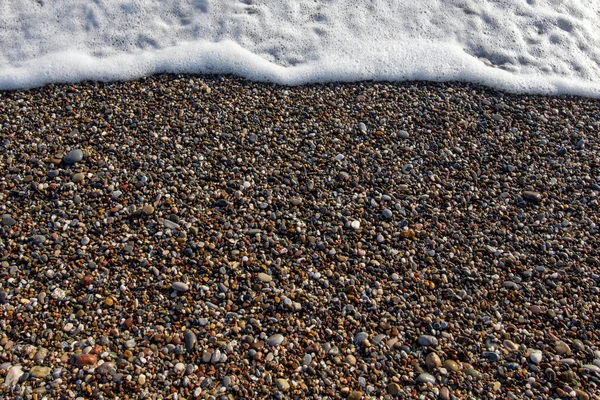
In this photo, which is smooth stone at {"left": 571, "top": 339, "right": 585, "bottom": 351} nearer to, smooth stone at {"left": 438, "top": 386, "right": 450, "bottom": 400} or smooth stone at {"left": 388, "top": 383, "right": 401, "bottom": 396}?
smooth stone at {"left": 438, "top": 386, "right": 450, "bottom": 400}

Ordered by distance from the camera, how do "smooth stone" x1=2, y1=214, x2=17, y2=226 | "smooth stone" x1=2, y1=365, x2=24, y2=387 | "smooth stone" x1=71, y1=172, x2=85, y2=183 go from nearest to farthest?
"smooth stone" x1=2, y1=365, x2=24, y2=387 < "smooth stone" x1=2, y1=214, x2=17, y2=226 < "smooth stone" x1=71, y1=172, x2=85, y2=183

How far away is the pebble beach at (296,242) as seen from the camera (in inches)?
118

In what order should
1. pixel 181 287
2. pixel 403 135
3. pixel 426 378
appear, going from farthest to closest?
pixel 403 135 → pixel 181 287 → pixel 426 378

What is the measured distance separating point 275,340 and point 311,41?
3.45 m

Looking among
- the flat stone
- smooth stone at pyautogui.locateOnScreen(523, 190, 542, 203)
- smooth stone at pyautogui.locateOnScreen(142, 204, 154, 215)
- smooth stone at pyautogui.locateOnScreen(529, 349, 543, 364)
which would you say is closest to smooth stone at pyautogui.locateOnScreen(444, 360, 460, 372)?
smooth stone at pyautogui.locateOnScreen(529, 349, 543, 364)

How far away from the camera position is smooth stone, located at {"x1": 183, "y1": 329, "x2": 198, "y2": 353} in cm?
304

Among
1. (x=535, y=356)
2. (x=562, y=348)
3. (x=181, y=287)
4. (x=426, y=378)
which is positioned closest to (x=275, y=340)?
(x=181, y=287)

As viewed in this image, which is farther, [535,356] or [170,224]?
[170,224]

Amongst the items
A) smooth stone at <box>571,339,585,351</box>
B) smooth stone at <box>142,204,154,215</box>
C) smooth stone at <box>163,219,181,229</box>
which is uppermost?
smooth stone at <box>142,204,154,215</box>

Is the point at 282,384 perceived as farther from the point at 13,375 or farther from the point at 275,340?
the point at 13,375

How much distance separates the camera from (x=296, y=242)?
11.8ft

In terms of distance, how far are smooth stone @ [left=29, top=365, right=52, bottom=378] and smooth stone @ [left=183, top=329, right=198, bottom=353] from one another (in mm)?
751

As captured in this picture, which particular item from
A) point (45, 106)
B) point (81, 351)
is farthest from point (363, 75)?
point (81, 351)

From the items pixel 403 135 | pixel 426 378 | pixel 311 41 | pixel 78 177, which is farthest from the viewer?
pixel 311 41
